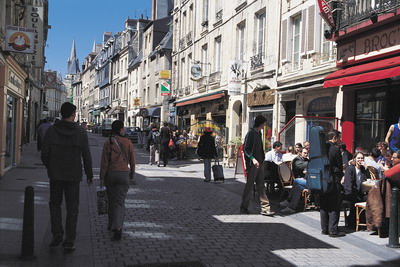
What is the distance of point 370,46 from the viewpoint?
429 inches

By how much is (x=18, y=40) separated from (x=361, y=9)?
8.90 m

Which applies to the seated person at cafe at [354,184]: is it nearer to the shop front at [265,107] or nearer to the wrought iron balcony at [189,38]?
the shop front at [265,107]

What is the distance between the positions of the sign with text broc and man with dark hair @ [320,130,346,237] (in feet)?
16.1

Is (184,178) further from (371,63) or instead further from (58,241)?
(58,241)

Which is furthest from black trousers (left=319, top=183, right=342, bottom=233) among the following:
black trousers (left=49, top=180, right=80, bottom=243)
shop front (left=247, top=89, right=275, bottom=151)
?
shop front (left=247, top=89, right=275, bottom=151)

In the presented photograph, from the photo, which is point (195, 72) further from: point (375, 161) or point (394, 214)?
point (394, 214)

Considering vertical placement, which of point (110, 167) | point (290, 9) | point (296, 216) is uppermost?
point (290, 9)

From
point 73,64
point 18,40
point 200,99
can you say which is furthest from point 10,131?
point 73,64

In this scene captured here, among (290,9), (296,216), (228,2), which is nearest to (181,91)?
(228,2)

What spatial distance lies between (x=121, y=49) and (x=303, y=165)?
47.5 meters

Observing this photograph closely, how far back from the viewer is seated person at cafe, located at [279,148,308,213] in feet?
26.7

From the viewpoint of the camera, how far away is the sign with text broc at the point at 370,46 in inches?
394

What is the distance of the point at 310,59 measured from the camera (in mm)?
13383

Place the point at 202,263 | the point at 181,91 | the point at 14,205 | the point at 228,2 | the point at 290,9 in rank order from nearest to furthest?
the point at 202,263 → the point at 14,205 → the point at 290,9 → the point at 228,2 → the point at 181,91
